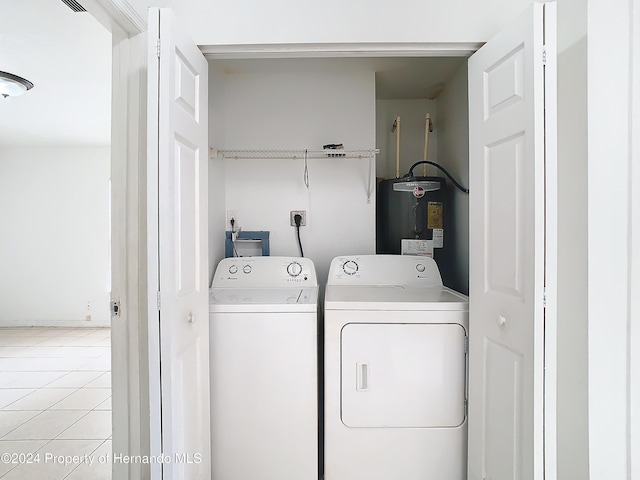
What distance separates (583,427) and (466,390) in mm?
484

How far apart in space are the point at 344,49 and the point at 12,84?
100 inches

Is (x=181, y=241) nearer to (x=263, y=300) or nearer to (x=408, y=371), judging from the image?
(x=263, y=300)

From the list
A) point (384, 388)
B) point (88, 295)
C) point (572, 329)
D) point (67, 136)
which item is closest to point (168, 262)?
point (384, 388)

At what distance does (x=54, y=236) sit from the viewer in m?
5.58

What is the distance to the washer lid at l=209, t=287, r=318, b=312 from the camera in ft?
5.88

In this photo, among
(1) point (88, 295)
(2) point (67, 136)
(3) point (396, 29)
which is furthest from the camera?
(1) point (88, 295)

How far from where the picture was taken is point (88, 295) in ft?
18.4

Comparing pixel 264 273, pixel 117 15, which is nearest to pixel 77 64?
pixel 117 15

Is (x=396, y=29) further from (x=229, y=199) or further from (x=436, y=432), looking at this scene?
(x=436, y=432)

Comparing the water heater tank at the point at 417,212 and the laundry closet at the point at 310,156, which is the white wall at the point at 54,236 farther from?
the water heater tank at the point at 417,212

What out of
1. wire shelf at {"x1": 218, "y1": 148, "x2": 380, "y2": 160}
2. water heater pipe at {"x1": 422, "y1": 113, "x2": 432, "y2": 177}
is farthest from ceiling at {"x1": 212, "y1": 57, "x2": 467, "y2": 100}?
wire shelf at {"x1": 218, "y1": 148, "x2": 380, "y2": 160}

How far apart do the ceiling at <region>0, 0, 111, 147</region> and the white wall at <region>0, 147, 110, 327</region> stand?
78cm

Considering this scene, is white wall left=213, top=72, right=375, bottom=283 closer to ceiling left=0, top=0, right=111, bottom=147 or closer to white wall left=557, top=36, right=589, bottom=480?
ceiling left=0, top=0, right=111, bottom=147
